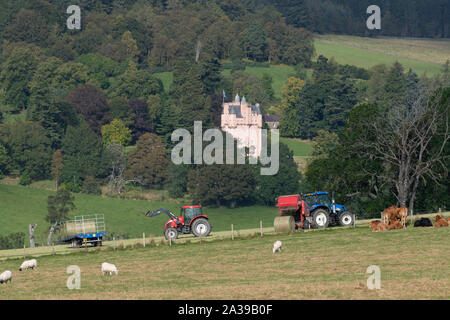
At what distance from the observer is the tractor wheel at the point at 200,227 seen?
57.5m

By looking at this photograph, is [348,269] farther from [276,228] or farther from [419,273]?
[276,228]

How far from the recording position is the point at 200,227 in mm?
57625

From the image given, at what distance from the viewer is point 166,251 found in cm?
5003

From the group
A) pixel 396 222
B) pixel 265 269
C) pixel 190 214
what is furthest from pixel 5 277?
pixel 396 222

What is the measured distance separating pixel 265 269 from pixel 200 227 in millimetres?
17341

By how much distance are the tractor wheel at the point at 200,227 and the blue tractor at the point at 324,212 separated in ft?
21.0

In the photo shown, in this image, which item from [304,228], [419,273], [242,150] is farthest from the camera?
[242,150]

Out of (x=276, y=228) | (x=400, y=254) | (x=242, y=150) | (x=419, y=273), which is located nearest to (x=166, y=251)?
(x=276, y=228)

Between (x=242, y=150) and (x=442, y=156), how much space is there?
121m

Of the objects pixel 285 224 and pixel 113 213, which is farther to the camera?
pixel 113 213

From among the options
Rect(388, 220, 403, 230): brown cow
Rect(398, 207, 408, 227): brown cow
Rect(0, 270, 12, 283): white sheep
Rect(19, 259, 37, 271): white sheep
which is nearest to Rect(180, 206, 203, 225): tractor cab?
Rect(388, 220, 403, 230): brown cow

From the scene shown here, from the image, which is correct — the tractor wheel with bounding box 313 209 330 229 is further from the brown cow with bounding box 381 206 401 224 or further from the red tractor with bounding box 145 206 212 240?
the red tractor with bounding box 145 206 212 240

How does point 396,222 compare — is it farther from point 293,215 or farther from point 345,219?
point 293,215

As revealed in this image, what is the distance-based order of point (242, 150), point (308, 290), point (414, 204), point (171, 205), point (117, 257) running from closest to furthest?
point (308, 290) < point (117, 257) < point (414, 204) < point (171, 205) < point (242, 150)
